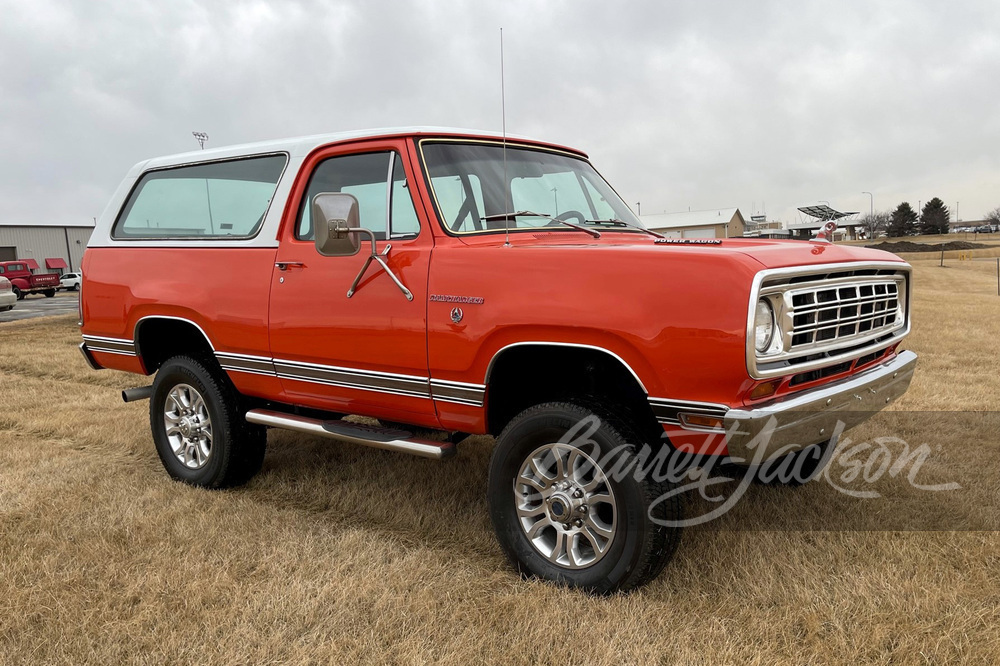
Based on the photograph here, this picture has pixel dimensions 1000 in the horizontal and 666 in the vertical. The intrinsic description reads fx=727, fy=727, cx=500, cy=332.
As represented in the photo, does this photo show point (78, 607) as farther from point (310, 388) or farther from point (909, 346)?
point (909, 346)

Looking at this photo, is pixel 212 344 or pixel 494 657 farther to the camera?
pixel 212 344

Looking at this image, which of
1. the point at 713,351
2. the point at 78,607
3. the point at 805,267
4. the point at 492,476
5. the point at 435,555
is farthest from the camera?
the point at 435,555

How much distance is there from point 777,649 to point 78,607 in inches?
117

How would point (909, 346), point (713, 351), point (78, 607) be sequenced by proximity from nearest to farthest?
point (713, 351) → point (78, 607) → point (909, 346)

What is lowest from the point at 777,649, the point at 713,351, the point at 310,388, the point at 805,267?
the point at 777,649

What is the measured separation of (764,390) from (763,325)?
261 mm

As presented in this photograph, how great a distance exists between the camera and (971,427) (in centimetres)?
557

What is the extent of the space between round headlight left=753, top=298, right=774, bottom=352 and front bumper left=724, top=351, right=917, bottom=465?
0.25 m

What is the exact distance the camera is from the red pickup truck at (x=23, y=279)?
31.0 metres

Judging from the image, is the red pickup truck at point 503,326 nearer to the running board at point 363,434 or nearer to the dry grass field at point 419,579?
the running board at point 363,434

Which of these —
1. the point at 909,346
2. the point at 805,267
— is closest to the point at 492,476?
the point at 805,267

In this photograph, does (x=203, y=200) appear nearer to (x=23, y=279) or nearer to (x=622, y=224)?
(x=622, y=224)

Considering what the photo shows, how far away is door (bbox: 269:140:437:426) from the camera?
3.64 meters

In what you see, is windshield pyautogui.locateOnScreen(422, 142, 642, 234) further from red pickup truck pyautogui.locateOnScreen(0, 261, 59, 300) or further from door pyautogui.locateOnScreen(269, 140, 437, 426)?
red pickup truck pyautogui.locateOnScreen(0, 261, 59, 300)
